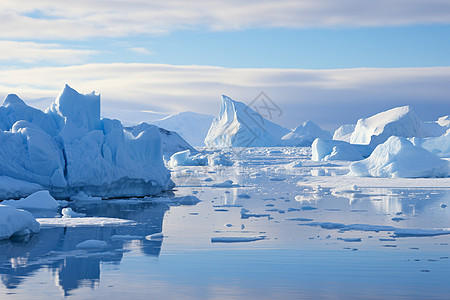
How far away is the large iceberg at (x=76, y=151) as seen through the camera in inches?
679

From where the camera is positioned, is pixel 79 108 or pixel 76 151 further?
pixel 79 108

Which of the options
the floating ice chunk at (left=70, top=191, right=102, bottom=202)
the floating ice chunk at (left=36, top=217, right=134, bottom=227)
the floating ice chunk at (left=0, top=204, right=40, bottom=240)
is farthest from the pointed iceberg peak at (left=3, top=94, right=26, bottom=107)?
the floating ice chunk at (left=0, top=204, right=40, bottom=240)

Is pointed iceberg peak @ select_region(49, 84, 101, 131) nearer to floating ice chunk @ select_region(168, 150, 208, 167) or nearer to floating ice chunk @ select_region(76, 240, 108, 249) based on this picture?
floating ice chunk @ select_region(76, 240, 108, 249)

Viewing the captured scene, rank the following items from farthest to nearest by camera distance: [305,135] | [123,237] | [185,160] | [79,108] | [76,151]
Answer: [305,135]
[185,160]
[79,108]
[76,151]
[123,237]

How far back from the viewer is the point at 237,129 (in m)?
62.8

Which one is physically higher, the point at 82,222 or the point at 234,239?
the point at 82,222

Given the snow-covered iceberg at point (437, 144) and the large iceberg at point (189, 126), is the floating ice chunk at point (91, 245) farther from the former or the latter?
the large iceberg at point (189, 126)

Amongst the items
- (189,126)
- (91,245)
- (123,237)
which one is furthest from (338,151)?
(189,126)

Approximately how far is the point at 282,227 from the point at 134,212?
4.40m

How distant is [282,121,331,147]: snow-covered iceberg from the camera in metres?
73.6

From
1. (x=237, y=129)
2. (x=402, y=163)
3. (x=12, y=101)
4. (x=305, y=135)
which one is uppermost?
(x=305, y=135)

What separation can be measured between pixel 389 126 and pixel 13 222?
40.5m

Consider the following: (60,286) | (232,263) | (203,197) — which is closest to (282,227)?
(232,263)

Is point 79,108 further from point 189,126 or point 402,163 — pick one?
point 189,126
